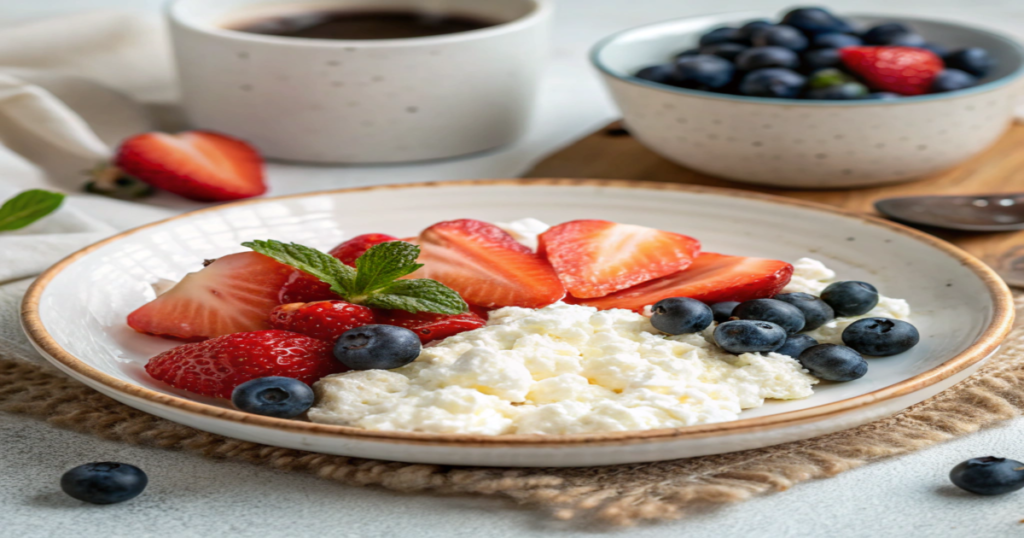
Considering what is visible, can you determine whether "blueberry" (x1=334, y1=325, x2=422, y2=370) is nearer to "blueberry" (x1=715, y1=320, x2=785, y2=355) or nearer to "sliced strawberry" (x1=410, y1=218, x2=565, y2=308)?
"sliced strawberry" (x1=410, y1=218, x2=565, y2=308)

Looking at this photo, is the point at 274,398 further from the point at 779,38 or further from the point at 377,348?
the point at 779,38

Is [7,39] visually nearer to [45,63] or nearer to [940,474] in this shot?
[45,63]

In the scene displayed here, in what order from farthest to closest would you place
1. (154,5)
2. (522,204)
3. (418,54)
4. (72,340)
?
(154,5) < (418,54) < (522,204) < (72,340)

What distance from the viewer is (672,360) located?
122 cm

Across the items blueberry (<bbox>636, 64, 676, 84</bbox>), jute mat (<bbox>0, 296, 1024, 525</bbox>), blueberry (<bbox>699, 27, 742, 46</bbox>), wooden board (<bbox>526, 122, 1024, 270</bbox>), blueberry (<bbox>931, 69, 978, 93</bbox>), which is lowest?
wooden board (<bbox>526, 122, 1024, 270</bbox>)

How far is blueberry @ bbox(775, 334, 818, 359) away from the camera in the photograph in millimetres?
1289

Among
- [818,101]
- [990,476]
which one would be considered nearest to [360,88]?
[818,101]

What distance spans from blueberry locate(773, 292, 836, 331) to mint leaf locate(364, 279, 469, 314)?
16.8 inches

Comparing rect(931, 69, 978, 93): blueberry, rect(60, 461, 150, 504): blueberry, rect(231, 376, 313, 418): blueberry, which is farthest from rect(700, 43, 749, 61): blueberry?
rect(60, 461, 150, 504): blueberry

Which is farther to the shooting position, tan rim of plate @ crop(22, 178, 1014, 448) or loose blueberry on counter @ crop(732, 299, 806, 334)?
loose blueberry on counter @ crop(732, 299, 806, 334)

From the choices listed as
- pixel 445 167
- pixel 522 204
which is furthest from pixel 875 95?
pixel 445 167

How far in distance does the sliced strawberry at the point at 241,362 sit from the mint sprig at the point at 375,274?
0.33 feet

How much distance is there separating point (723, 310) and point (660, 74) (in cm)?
96

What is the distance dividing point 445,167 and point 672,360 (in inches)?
51.7
